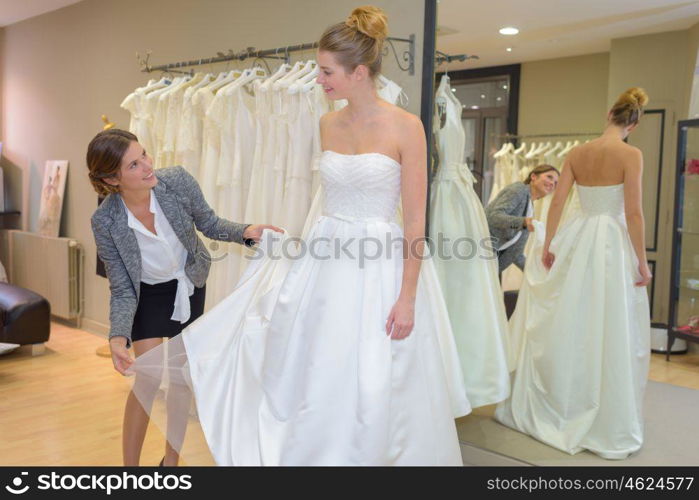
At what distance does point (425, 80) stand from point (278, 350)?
1487 millimetres

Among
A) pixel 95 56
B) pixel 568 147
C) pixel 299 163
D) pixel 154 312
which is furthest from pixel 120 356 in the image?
pixel 95 56

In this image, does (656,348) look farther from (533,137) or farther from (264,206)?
(264,206)

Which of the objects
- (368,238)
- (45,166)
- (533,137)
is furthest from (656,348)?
(45,166)

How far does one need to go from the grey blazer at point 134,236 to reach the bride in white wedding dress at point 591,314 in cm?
133

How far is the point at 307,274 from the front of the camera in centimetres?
224

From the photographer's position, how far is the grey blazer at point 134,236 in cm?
244

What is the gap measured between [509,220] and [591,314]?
0.52 metres

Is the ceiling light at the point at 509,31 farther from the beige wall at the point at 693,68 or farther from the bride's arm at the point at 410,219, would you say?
the bride's arm at the point at 410,219

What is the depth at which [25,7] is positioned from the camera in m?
5.77

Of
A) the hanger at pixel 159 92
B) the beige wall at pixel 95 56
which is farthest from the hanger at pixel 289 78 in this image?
the hanger at pixel 159 92

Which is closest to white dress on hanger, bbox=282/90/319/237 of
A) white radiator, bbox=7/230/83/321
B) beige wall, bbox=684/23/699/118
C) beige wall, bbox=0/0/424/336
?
beige wall, bbox=0/0/424/336

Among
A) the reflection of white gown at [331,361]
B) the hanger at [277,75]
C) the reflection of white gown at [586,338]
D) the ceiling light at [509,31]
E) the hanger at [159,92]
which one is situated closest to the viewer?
the reflection of white gown at [331,361]
